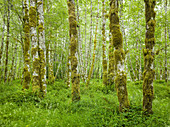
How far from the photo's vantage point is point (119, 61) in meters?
5.20

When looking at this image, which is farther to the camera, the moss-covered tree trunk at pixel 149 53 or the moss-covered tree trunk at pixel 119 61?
the moss-covered tree trunk at pixel 119 61

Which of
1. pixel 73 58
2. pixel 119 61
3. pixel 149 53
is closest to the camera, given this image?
pixel 149 53

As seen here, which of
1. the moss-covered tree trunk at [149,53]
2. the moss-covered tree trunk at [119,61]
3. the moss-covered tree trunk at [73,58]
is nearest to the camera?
the moss-covered tree trunk at [149,53]

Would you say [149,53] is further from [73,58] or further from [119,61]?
[73,58]

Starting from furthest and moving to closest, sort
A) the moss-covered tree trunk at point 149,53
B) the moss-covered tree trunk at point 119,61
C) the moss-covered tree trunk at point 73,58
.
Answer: the moss-covered tree trunk at point 73,58 → the moss-covered tree trunk at point 119,61 → the moss-covered tree trunk at point 149,53

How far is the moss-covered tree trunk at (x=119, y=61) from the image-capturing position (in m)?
5.12

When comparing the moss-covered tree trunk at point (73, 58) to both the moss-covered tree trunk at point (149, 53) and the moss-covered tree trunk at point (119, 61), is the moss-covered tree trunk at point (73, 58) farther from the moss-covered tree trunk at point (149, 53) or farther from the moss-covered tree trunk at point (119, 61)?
the moss-covered tree trunk at point (149, 53)

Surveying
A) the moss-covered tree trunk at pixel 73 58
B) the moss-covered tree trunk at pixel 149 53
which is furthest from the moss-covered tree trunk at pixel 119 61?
the moss-covered tree trunk at pixel 73 58

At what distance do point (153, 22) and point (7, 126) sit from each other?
6460 mm

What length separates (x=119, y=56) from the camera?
519 centimetres

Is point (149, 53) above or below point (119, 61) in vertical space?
above

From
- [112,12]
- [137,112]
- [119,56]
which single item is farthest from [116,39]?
[137,112]

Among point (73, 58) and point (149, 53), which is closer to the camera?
point (149, 53)

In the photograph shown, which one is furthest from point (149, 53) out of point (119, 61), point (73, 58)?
point (73, 58)
